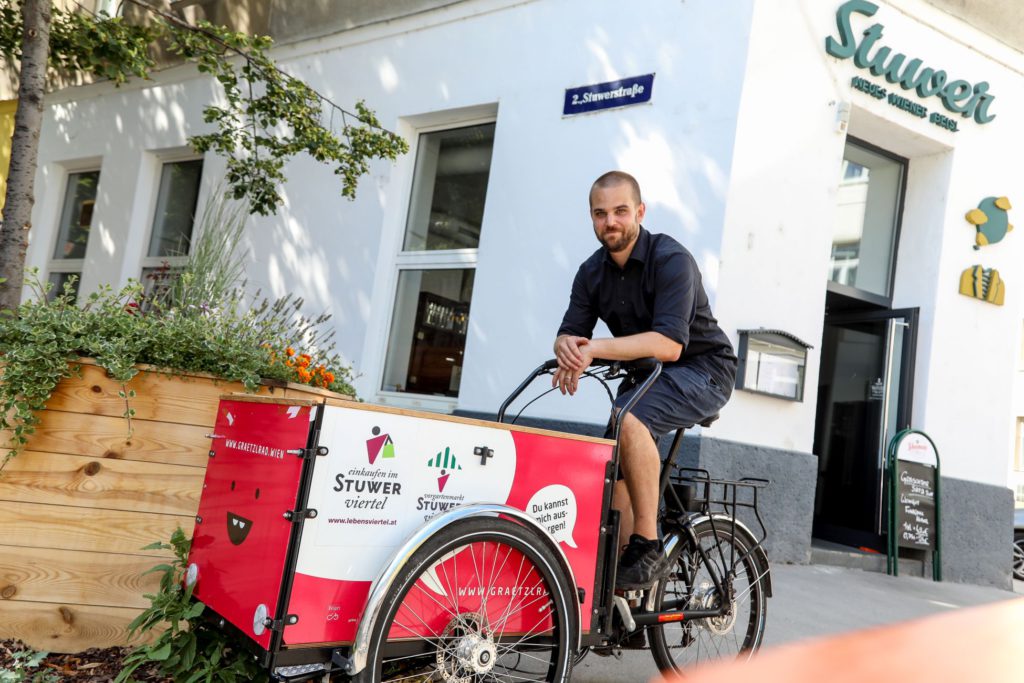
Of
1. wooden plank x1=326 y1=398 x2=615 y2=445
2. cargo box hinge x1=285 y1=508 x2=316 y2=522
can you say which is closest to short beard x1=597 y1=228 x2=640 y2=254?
wooden plank x1=326 y1=398 x2=615 y2=445

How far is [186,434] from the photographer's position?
3.63m

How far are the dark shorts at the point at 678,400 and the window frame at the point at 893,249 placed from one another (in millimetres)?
4909

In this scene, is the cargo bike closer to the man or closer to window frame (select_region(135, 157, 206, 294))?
the man

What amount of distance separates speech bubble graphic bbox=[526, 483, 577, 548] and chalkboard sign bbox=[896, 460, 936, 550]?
545 cm

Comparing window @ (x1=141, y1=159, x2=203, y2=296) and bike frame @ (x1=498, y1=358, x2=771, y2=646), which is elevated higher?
window @ (x1=141, y1=159, x2=203, y2=296)

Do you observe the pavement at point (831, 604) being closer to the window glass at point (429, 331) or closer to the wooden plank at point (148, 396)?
the wooden plank at point (148, 396)

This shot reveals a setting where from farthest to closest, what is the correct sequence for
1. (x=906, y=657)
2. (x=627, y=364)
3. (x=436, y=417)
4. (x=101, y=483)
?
(x=101, y=483)
(x=627, y=364)
(x=436, y=417)
(x=906, y=657)

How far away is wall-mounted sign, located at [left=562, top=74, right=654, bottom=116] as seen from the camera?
6.82 m

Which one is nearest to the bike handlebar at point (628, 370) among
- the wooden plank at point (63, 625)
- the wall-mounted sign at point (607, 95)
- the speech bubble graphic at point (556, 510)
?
the speech bubble graphic at point (556, 510)

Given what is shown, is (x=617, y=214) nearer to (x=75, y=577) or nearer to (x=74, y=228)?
(x=75, y=577)

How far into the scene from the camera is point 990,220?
7.88 metres

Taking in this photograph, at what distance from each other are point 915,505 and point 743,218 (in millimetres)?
3072

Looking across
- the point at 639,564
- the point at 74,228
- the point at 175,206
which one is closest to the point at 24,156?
the point at 639,564

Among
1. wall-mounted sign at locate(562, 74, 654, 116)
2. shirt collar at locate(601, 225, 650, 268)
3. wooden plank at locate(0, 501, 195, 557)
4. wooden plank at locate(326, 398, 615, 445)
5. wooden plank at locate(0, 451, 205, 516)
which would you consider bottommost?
wooden plank at locate(0, 501, 195, 557)
